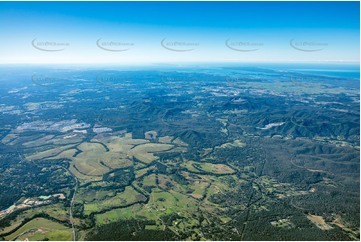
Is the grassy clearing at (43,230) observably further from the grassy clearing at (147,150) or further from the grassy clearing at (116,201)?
the grassy clearing at (147,150)

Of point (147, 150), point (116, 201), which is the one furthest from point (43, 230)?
point (147, 150)

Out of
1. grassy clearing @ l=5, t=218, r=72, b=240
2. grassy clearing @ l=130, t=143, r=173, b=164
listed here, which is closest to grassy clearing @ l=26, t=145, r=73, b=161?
grassy clearing @ l=130, t=143, r=173, b=164

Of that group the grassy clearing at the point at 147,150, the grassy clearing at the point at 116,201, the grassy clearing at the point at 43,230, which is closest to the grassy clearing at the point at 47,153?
the grassy clearing at the point at 147,150

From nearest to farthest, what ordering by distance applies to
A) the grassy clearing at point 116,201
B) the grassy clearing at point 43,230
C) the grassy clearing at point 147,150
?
the grassy clearing at point 43,230
the grassy clearing at point 116,201
the grassy clearing at point 147,150

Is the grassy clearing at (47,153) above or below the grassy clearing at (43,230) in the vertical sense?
above

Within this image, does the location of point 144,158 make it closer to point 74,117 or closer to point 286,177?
point 286,177

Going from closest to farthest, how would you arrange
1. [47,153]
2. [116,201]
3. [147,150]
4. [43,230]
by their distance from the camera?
[43,230] → [116,201] → [47,153] → [147,150]

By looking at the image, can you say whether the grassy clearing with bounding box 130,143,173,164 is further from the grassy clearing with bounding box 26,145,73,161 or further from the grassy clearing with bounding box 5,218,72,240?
the grassy clearing with bounding box 5,218,72,240

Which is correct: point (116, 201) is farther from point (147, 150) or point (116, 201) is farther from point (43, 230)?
point (147, 150)

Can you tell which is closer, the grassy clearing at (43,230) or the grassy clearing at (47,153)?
the grassy clearing at (43,230)

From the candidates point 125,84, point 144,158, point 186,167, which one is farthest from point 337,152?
point 125,84

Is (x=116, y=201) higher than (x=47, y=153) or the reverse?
the reverse
